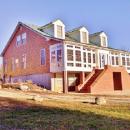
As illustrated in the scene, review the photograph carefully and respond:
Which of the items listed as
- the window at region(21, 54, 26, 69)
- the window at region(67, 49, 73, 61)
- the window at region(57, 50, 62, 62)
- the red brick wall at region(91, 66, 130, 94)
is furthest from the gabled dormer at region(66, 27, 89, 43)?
the window at region(21, 54, 26, 69)

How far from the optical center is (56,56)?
1131 inches

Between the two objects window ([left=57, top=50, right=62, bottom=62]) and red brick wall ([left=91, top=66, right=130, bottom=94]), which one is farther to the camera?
window ([left=57, top=50, right=62, bottom=62])

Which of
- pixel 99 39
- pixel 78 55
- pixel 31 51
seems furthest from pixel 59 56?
pixel 99 39

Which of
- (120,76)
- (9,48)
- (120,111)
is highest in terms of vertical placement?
(9,48)

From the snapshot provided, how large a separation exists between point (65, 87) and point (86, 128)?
62.3ft

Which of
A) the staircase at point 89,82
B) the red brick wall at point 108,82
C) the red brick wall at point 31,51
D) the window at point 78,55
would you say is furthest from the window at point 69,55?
the red brick wall at point 108,82

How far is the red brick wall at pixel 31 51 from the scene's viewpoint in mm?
30094

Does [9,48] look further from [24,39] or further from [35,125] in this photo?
[35,125]

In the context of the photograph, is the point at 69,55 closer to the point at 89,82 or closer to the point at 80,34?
the point at 89,82

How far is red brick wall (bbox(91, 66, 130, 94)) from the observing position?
28.1 meters

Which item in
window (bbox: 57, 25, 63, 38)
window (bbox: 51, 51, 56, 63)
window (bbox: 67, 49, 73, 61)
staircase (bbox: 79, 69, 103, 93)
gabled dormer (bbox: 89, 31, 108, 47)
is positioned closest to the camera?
staircase (bbox: 79, 69, 103, 93)

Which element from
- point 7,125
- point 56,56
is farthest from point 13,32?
point 7,125

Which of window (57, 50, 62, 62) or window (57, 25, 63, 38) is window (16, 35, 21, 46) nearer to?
window (57, 25, 63, 38)

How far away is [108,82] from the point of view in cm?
2989
